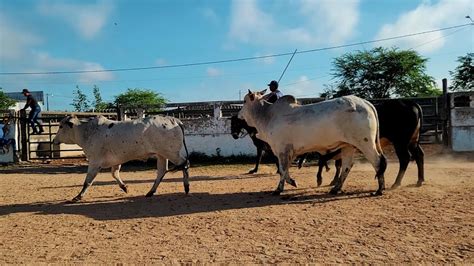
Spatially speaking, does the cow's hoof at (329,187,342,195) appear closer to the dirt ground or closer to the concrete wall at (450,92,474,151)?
the dirt ground

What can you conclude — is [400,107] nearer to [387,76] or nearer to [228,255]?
[228,255]

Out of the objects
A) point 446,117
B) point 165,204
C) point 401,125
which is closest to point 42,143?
point 165,204

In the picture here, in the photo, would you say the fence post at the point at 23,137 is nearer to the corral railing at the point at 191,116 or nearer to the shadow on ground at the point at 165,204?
the corral railing at the point at 191,116

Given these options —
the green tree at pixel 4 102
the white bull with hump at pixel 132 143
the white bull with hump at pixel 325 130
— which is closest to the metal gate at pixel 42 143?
the white bull with hump at pixel 132 143

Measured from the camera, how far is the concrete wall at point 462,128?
16.2 metres

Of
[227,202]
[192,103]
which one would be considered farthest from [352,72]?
[227,202]

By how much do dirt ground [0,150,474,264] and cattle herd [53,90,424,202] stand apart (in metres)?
0.60

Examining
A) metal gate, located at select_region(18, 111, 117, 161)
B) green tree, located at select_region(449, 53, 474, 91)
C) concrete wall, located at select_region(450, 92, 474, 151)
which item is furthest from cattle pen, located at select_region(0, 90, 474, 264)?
green tree, located at select_region(449, 53, 474, 91)

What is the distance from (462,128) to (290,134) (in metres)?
10.3

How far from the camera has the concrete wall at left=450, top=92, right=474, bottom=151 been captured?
1619 cm

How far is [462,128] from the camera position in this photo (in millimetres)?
16203

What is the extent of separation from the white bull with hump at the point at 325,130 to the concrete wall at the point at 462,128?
8998mm

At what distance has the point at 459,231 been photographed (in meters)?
5.55

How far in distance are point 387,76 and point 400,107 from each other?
27.2 metres
